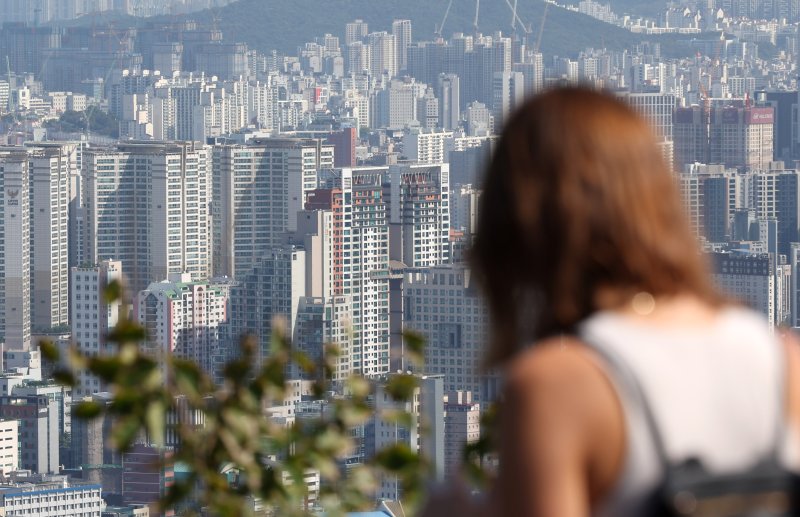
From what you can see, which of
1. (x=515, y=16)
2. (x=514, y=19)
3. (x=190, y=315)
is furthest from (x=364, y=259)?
(x=515, y=16)

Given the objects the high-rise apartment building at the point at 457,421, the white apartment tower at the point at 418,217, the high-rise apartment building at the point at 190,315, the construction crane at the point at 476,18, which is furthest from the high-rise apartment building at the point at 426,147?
the high-rise apartment building at the point at 457,421

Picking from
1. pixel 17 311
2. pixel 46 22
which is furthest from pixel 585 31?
pixel 17 311

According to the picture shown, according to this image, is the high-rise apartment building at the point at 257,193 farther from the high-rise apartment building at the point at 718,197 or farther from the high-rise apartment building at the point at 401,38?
the high-rise apartment building at the point at 401,38

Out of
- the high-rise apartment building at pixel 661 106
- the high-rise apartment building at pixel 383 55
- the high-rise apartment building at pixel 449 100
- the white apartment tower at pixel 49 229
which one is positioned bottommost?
the white apartment tower at pixel 49 229

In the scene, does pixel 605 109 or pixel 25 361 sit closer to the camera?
pixel 605 109

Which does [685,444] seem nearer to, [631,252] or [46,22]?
[631,252]

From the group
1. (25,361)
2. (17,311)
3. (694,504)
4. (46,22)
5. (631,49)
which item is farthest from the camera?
(46,22)

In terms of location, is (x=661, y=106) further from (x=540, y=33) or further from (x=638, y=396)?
(x=638, y=396)
